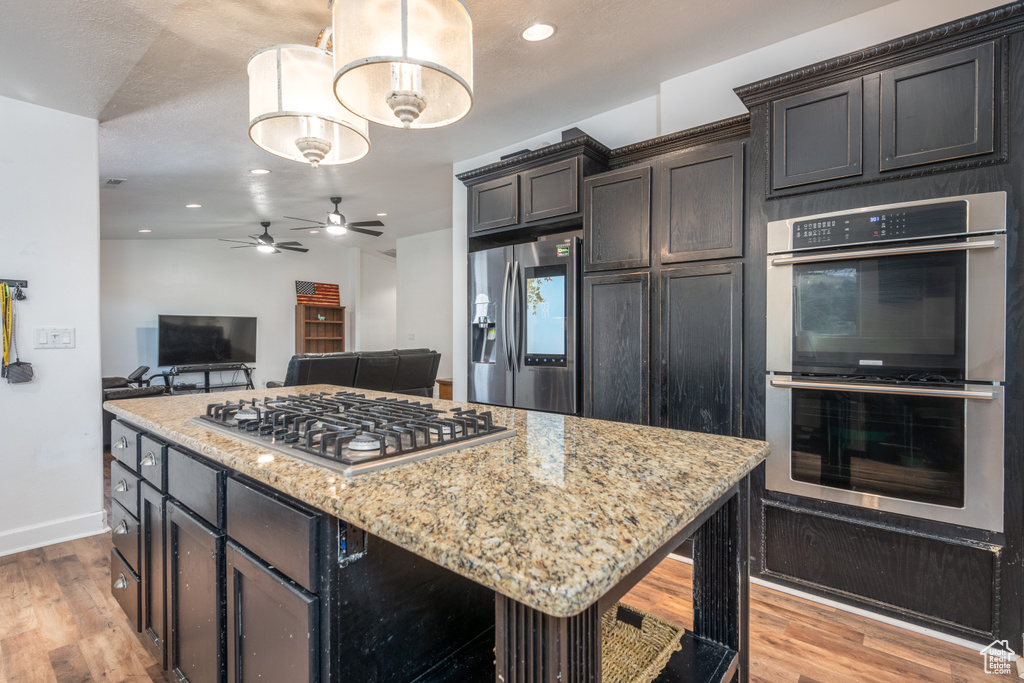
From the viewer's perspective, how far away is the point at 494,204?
343cm

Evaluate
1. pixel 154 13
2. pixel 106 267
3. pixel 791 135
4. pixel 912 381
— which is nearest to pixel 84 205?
pixel 154 13

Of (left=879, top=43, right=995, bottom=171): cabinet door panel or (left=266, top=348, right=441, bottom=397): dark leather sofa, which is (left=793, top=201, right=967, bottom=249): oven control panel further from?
(left=266, top=348, right=441, bottom=397): dark leather sofa

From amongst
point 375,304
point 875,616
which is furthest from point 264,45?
point 375,304

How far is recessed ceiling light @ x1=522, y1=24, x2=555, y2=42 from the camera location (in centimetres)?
229

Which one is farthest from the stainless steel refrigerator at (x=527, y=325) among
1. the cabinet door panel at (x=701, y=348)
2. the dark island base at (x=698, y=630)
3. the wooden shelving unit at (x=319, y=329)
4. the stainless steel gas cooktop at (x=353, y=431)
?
the wooden shelving unit at (x=319, y=329)

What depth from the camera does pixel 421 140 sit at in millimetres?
3633

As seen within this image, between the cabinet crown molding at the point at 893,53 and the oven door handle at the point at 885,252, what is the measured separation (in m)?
0.71

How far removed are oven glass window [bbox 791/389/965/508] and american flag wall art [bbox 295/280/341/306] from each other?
28.3 ft

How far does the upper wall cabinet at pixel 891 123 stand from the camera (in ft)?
5.72

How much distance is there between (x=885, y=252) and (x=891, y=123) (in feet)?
1.64

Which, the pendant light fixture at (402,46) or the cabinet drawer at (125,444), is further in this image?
the cabinet drawer at (125,444)

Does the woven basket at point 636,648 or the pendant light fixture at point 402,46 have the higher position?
the pendant light fixture at point 402,46

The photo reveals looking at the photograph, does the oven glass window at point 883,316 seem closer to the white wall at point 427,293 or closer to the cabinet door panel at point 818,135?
the cabinet door panel at point 818,135

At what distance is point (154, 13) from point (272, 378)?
7.56m
